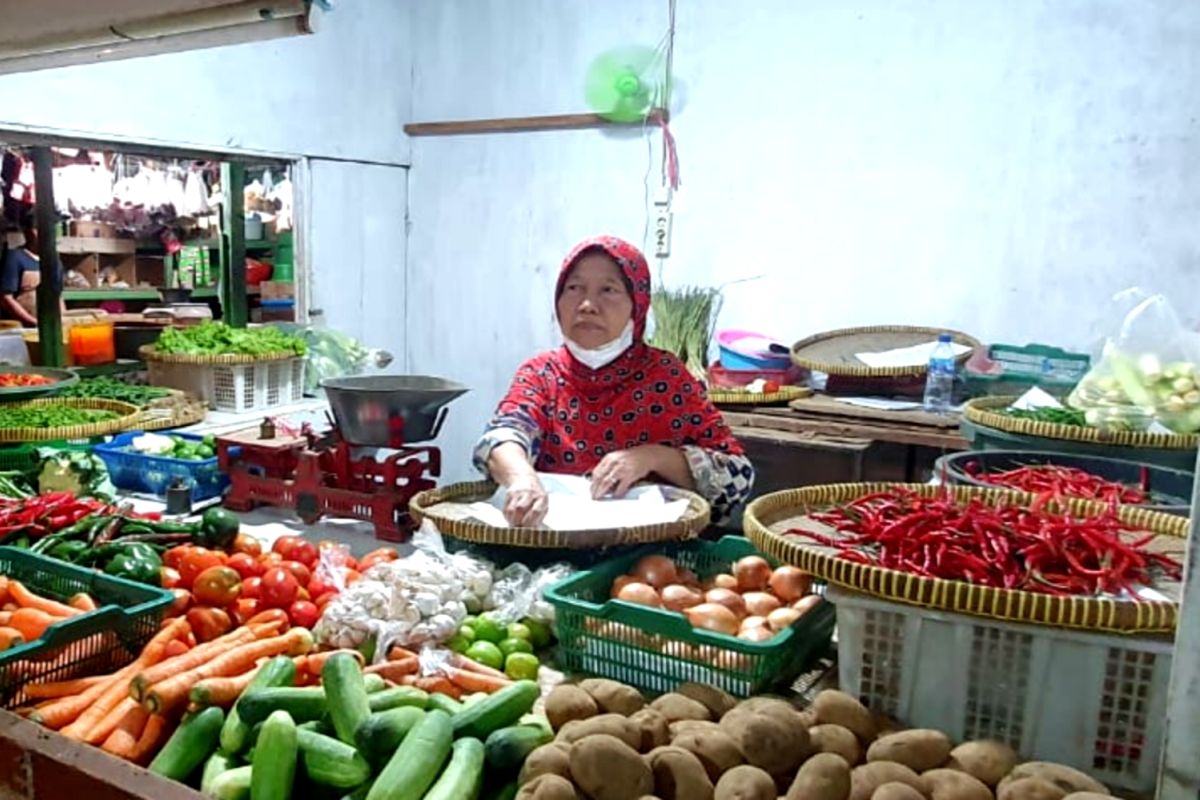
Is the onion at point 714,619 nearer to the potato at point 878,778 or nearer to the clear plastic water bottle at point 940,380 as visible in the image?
the potato at point 878,778

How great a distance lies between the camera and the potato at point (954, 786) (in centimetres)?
111

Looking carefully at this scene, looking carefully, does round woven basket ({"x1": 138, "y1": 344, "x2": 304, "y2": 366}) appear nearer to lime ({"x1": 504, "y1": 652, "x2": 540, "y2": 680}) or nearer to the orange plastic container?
the orange plastic container

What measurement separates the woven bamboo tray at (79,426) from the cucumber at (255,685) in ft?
6.36

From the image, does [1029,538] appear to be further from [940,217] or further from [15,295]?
[15,295]

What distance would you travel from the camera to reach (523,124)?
552 cm

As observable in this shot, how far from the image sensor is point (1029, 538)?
1.49 meters

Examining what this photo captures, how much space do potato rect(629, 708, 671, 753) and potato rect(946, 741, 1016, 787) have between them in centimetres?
36

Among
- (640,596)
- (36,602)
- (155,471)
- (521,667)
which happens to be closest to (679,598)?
(640,596)

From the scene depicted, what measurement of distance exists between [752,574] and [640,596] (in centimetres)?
25

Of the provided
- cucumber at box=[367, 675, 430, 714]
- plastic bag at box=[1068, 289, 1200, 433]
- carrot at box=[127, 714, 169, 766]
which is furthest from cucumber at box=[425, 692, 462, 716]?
plastic bag at box=[1068, 289, 1200, 433]

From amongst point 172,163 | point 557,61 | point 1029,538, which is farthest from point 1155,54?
point 172,163

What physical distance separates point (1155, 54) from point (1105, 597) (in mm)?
3634

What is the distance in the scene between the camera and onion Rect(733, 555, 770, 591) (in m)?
1.79

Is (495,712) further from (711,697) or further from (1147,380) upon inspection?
(1147,380)
